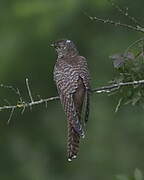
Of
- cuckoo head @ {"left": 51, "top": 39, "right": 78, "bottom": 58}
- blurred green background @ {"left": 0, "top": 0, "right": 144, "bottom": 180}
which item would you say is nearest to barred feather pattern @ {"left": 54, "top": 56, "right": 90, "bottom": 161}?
cuckoo head @ {"left": 51, "top": 39, "right": 78, "bottom": 58}

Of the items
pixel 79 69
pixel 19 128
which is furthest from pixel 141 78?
pixel 19 128

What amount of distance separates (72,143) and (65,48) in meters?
1.48

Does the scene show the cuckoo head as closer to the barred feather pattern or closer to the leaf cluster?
the barred feather pattern

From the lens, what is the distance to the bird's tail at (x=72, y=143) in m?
9.25

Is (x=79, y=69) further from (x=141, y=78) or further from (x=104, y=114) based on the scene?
(x=104, y=114)

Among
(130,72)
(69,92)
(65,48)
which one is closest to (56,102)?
(65,48)

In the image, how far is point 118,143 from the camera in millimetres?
16891

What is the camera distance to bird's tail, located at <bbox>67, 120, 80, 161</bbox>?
9.25 metres

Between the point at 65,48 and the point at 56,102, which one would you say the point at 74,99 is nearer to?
the point at 65,48

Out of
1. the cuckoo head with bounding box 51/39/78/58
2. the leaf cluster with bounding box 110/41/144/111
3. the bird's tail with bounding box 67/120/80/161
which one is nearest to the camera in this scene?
the leaf cluster with bounding box 110/41/144/111

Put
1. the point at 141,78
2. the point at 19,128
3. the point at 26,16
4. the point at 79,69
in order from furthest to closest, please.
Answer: the point at 19,128 → the point at 26,16 → the point at 79,69 → the point at 141,78

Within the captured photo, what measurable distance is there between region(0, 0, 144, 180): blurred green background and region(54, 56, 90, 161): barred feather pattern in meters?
5.98

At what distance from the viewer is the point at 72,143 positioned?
934cm

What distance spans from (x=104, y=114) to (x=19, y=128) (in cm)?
155
